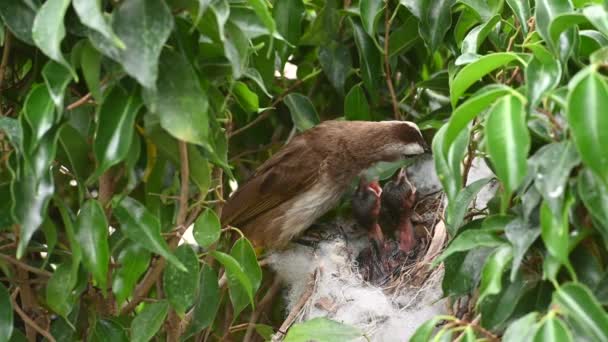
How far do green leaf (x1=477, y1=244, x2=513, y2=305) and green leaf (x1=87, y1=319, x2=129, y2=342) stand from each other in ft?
2.64

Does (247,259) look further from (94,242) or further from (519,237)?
(519,237)

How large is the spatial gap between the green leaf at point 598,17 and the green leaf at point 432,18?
31.0 inches

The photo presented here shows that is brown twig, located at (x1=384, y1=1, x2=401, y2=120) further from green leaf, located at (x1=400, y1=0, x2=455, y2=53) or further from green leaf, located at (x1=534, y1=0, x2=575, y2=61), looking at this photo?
green leaf, located at (x1=534, y1=0, x2=575, y2=61)

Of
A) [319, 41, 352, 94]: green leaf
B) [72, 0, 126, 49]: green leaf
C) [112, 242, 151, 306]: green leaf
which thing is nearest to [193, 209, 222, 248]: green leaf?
[112, 242, 151, 306]: green leaf

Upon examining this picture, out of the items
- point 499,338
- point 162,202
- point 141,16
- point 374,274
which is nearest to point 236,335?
point 374,274

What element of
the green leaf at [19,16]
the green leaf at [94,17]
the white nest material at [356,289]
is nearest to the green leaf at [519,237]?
the green leaf at [94,17]

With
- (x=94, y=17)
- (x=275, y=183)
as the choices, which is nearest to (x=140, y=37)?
(x=94, y=17)

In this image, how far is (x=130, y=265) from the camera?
201 centimetres

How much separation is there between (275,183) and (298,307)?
1.41 ft

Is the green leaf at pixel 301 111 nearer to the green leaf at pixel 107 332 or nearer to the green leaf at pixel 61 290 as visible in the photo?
the green leaf at pixel 107 332

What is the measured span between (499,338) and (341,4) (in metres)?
1.19

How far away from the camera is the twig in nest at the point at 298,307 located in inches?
109

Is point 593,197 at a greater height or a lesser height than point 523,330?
greater

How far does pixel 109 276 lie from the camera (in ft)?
7.18
